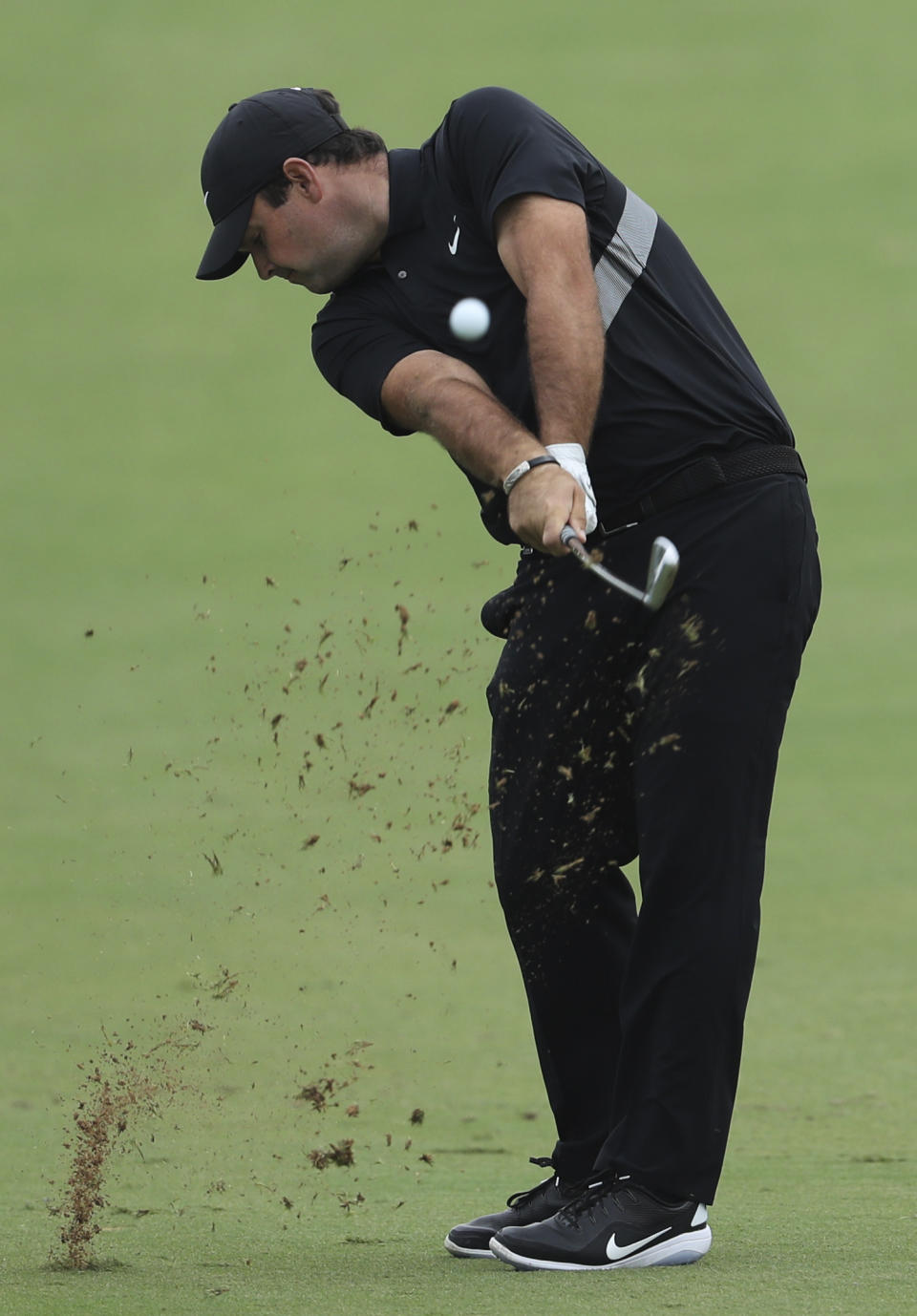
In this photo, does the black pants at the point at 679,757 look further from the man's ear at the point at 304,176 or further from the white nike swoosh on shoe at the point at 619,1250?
the man's ear at the point at 304,176

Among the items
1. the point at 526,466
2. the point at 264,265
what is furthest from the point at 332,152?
the point at 526,466

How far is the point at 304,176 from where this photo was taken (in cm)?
212

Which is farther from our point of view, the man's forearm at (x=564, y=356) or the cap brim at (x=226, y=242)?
the cap brim at (x=226, y=242)

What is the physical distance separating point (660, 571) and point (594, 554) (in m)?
0.25

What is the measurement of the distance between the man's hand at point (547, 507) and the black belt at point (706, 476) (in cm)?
18

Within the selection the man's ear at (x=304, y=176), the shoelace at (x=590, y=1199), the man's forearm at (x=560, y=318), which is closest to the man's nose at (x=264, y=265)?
the man's ear at (x=304, y=176)

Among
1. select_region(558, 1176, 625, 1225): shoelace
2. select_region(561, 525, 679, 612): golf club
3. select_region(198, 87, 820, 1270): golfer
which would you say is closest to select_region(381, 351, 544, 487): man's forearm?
select_region(198, 87, 820, 1270): golfer

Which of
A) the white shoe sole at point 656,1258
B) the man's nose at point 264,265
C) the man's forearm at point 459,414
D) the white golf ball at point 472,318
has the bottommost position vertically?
the white shoe sole at point 656,1258

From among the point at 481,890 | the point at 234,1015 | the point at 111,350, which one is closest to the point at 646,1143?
the point at 234,1015

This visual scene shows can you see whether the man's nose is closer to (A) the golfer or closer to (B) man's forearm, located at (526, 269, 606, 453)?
(A) the golfer

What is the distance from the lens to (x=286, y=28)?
25.8ft

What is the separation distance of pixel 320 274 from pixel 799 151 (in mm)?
5903

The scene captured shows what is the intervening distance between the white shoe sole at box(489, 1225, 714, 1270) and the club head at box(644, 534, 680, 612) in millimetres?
733

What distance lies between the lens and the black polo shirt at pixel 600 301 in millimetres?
2055
